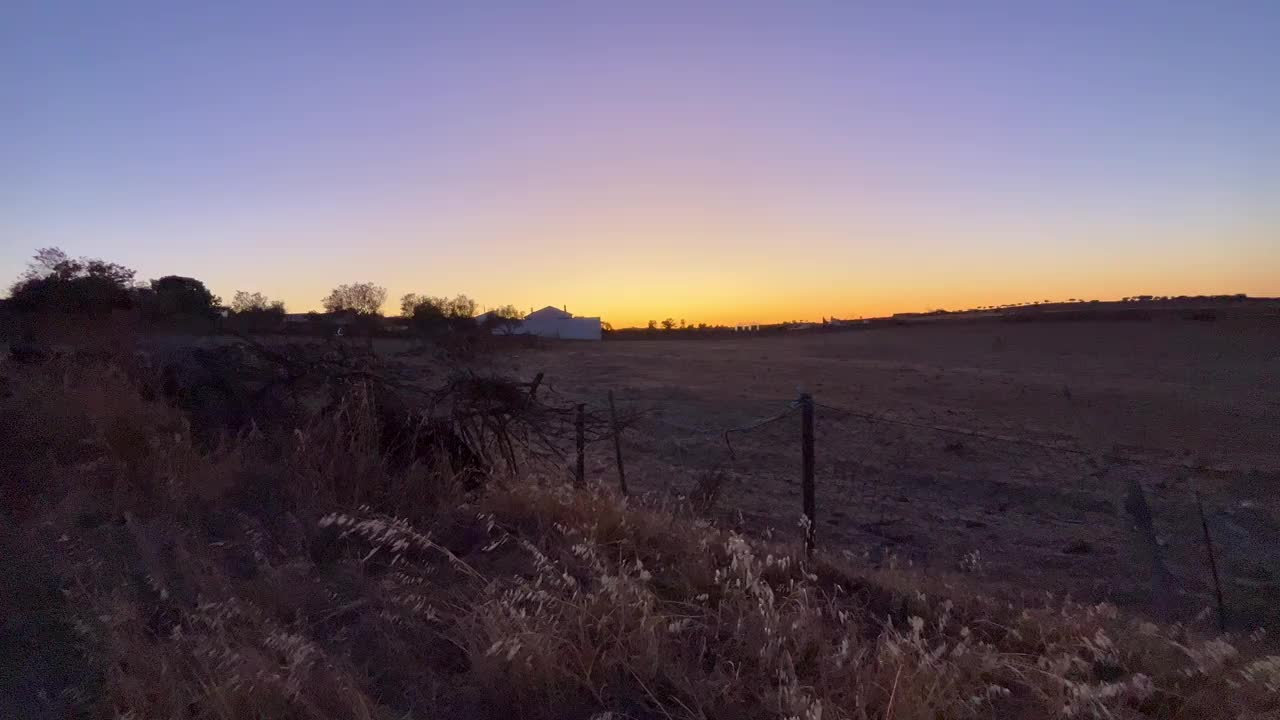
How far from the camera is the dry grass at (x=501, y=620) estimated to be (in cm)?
418

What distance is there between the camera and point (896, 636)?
4.58 metres

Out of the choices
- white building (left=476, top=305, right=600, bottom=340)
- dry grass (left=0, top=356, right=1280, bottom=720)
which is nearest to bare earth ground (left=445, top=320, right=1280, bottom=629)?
dry grass (left=0, top=356, right=1280, bottom=720)

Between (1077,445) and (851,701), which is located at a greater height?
(851,701)

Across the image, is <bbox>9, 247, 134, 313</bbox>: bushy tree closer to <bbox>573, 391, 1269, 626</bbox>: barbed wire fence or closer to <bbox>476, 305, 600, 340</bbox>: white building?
<bbox>573, 391, 1269, 626</bbox>: barbed wire fence

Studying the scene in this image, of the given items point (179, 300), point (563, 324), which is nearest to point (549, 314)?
point (563, 324)

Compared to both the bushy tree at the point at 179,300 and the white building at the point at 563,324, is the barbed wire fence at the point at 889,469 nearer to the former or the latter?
the bushy tree at the point at 179,300

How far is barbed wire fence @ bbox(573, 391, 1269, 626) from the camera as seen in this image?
A: 1303cm

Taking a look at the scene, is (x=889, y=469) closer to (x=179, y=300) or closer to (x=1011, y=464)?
(x=1011, y=464)

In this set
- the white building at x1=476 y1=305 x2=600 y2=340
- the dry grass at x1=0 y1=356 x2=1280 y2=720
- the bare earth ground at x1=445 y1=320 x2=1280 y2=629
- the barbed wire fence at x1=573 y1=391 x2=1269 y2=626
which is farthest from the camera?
the white building at x1=476 y1=305 x2=600 y2=340

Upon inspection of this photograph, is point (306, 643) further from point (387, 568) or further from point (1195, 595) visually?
point (1195, 595)

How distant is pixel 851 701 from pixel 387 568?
10.2ft

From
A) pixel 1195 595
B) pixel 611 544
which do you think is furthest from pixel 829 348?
pixel 611 544

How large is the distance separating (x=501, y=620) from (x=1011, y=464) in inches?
551

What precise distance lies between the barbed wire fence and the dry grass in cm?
352
